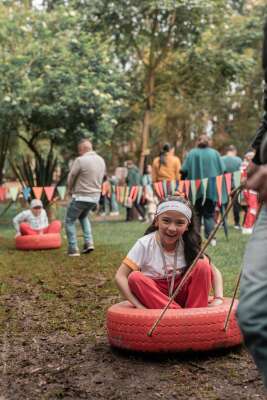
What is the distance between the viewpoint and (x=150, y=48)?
22250 mm

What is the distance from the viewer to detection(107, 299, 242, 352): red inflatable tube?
15.0 feet

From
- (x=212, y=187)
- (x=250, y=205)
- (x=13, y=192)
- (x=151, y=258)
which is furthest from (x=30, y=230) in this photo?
(x=151, y=258)

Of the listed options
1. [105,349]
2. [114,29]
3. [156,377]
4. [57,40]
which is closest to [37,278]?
[105,349]

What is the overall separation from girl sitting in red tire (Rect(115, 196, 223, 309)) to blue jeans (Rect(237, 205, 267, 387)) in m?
2.33

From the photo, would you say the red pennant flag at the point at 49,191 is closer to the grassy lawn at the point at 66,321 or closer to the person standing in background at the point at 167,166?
the person standing in background at the point at 167,166

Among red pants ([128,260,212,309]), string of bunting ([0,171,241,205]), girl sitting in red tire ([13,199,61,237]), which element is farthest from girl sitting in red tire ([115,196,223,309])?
girl sitting in red tire ([13,199,61,237])

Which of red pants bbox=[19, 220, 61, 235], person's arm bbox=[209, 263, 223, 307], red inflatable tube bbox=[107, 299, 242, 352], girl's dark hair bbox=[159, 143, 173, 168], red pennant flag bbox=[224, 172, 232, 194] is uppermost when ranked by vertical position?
girl's dark hair bbox=[159, 143, 173, 168]

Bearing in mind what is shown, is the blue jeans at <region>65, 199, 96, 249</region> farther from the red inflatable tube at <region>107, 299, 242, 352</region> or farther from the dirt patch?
the red inflatable tube at <region>107, 299, 242, 352</region>

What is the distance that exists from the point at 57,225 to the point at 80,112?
21.6ft

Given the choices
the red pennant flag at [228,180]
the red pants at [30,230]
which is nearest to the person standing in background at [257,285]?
the red pennant flag at [228,180]

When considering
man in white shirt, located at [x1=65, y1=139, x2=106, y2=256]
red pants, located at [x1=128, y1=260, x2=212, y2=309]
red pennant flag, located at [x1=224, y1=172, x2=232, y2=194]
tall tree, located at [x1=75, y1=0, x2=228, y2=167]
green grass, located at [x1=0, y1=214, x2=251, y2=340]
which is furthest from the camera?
tall tree, located at [x1=75, y1=0, x2=228, y2=167]

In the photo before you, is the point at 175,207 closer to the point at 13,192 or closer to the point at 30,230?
the point at 30,230

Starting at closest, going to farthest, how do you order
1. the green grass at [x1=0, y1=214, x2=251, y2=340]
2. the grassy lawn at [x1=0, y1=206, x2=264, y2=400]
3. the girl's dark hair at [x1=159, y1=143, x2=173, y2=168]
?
1. the grassy lawn at [x1=0, y1=206, x2=264, y2=400]
2. the green grass at [x1=0, y1=214, x2=251, y2=340]
3. the girl's dark hair at [x1=159, y1=143, x2=173, y2=168]

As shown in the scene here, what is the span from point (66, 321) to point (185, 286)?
142cm
